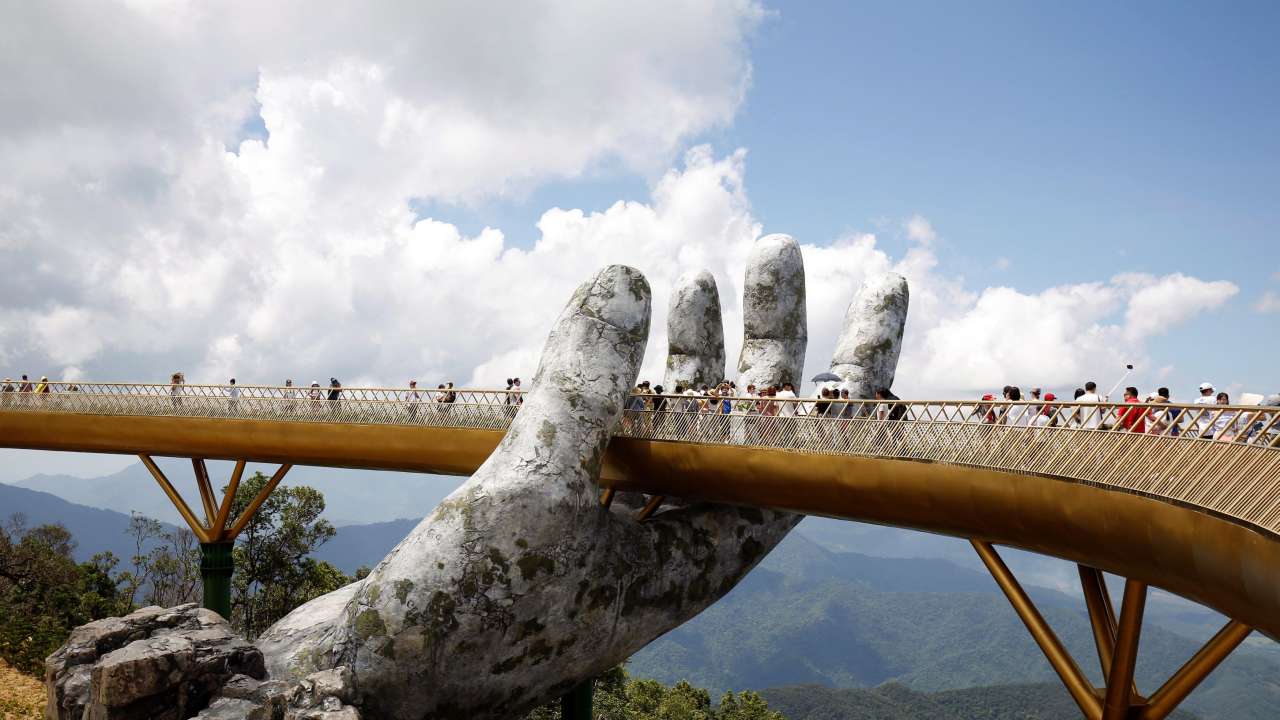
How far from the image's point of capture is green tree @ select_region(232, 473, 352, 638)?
125 ft

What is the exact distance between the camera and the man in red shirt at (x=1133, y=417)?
9742mm

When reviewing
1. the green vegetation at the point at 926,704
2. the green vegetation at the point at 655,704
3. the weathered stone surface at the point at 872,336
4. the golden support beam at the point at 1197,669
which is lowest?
the green vegetation at the point at 926,704

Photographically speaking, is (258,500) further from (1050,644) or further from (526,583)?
(1050,644)

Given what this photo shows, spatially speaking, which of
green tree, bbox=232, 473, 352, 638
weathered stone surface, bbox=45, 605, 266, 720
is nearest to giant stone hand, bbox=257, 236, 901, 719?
weathered stone surface, bbox=45, 605, 266, 720

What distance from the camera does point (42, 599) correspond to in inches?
1228

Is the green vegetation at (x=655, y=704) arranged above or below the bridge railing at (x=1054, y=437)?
below

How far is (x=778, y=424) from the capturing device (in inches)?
557

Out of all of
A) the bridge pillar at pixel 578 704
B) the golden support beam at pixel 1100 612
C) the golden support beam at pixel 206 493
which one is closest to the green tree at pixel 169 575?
the golden support beam at pixel 206 493

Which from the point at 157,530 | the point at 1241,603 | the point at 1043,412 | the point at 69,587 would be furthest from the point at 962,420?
the point at 157,530

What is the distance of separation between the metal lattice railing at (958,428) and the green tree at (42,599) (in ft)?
30.4

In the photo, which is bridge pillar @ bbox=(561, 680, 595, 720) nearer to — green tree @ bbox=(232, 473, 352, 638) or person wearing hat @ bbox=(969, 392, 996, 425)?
person wearing hat @ bbox=(969, 392, 996, 425)

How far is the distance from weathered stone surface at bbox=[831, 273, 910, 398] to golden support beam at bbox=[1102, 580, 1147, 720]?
382 inches

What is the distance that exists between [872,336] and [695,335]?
4253 mm

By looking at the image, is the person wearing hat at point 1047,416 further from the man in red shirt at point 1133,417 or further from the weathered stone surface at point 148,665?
the weathered stone surface at point 148,665
